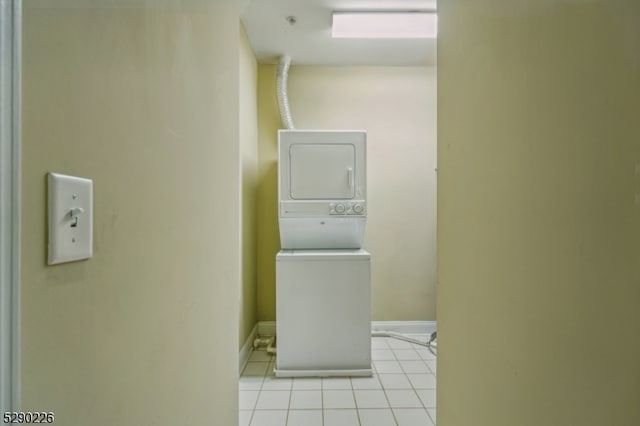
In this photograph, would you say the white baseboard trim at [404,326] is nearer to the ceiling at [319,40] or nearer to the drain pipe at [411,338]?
the drain pipe at [411,338]

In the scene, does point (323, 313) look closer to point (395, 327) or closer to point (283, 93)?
point (395, 327)

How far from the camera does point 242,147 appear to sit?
8.59 feet

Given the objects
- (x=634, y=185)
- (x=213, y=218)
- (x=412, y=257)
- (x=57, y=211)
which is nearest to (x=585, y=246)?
(x=634, y=185)

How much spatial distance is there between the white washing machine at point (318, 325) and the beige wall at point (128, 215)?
1.11 meters

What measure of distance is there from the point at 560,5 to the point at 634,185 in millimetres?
398

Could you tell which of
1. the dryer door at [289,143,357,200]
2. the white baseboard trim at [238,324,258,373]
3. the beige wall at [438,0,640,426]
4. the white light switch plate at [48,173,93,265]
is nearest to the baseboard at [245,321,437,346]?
the white baseboard trim at [238,324,258,373]

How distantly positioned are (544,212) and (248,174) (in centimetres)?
246

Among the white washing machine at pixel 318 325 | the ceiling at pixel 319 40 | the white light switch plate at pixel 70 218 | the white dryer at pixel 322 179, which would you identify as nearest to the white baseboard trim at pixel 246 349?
the white washing machine at pixel 318 325

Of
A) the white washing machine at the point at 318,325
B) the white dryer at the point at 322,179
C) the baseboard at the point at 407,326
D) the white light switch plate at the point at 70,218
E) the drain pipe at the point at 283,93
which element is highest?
the drain pipe at the point at 283,93

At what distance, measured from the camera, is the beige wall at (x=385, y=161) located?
10.4ft

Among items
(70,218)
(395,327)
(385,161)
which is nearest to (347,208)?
(385,161)

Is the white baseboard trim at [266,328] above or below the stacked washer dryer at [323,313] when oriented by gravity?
below

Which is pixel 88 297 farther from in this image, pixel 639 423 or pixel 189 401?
pixel 639 423

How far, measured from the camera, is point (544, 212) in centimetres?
69
